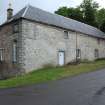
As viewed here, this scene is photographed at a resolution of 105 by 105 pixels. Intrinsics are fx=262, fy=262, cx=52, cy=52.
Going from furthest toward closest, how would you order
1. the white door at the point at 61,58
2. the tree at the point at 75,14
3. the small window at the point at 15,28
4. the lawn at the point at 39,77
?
the tree at the point at 75,14 < the white door at the point at 61,58 < the small window at the point at 15,28 < the lawn at the point at 39,77

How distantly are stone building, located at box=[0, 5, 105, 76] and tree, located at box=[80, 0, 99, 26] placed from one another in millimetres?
20886

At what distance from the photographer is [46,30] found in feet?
105

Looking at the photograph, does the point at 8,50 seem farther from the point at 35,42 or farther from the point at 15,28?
the point at 35,42

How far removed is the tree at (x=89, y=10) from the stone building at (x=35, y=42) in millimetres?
20886

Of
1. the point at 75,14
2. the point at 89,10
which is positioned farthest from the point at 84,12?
the point at 75,14

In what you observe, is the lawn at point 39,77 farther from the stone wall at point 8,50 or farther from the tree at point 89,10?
the tree at point 89,10

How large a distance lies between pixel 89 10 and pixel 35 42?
33617mm

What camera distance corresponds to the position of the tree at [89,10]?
194 ft

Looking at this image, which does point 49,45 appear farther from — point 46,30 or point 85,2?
point 85,2

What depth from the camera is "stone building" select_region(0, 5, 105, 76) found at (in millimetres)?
29688

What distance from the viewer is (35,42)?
101 feet

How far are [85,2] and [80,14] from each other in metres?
5.20

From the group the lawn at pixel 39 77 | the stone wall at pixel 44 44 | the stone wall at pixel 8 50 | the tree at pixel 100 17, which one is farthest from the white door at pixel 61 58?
the tree at pixel 100 17

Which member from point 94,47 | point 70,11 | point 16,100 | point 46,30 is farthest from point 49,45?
point 70,11
